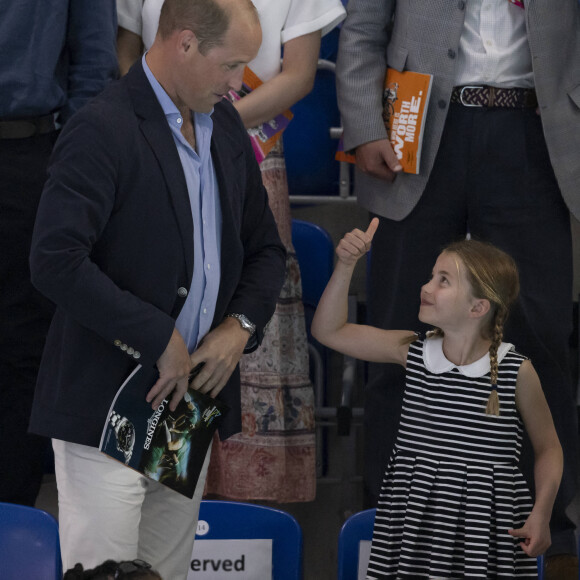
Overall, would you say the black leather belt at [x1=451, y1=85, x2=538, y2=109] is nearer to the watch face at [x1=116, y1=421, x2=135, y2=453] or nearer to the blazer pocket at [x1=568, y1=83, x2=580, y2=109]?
the blazer pocket at [x1=568, y1=83, x2=580, y2=109]

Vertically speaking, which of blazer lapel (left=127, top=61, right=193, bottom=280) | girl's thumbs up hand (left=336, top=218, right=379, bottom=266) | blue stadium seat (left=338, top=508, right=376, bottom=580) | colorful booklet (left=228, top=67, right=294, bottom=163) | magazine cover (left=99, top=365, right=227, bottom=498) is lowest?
blue stadium seat (left=338, top=508, right=376, bottom=580)

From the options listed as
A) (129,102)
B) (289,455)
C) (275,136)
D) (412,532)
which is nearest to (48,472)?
(289,455)

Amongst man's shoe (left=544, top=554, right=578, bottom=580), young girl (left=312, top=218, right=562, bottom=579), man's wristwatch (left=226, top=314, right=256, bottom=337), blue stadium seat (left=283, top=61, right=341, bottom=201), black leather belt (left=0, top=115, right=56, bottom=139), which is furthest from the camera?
blue stadium seat (left=283, top=61, right=341, bottom=201)

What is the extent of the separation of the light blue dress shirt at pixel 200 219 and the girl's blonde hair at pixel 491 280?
640mm

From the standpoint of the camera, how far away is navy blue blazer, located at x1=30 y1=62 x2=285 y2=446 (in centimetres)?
178

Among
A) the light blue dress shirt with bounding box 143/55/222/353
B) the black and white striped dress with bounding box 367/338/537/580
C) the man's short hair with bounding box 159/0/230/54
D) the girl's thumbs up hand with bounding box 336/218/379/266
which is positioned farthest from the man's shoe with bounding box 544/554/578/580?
the man's short hair with bounding box 159/0/230/54

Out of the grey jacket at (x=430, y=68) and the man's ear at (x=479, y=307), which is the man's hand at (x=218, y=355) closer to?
the man's ear at (x=479, y=307)

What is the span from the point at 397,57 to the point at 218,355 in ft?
4.20

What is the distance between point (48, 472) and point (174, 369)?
76.3 inches

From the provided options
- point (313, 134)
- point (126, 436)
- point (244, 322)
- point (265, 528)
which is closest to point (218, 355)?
point (244, 322)

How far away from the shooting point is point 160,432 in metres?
1.95

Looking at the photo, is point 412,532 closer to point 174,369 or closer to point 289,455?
point 174,369

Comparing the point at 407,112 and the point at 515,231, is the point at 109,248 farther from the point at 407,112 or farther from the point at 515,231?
the point at 515,231

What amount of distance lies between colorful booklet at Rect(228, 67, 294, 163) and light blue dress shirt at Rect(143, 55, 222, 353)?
0.97 meters
